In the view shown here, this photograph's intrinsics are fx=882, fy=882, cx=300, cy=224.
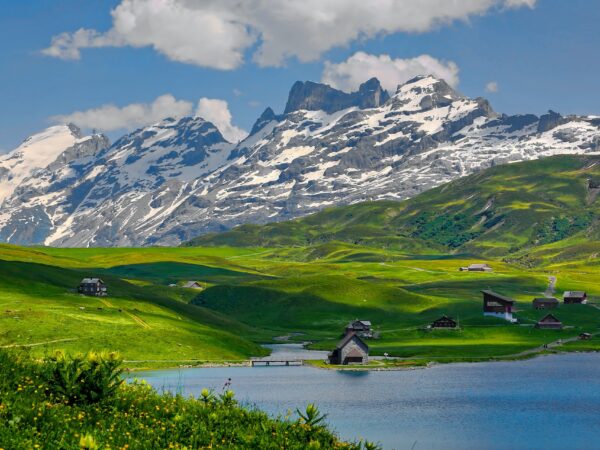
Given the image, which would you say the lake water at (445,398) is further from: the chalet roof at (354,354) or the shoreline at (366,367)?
the chalet roof at (354,354)

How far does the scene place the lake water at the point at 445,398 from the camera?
3314 inches

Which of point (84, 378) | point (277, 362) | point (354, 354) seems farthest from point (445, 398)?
point (84, 378)

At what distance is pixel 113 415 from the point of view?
30875 millimetres

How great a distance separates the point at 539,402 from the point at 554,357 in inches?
2535

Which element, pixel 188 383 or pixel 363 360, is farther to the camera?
pixel 363 360

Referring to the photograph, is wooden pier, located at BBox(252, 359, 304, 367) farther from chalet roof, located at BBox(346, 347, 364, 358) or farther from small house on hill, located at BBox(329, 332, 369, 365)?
chalet roof, located at BBox(346, 347, 364, 358)

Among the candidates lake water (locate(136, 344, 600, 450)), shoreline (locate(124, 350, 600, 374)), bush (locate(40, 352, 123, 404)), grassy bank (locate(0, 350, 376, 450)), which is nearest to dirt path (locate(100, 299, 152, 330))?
shoreline (locate(124, 350, 600, 374))

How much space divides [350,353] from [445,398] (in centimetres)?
Result: 5109

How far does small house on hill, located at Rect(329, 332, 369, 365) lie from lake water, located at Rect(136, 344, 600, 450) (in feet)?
29.7

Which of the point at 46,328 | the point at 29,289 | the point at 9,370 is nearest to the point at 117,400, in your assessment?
the point at 9,370

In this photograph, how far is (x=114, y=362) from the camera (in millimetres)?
32188

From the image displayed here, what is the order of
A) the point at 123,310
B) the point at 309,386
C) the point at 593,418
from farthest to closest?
the point at 123,310, the point at 309,386, the point at 593,418

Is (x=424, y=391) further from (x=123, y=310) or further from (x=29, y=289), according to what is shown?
(x=29, y=289)

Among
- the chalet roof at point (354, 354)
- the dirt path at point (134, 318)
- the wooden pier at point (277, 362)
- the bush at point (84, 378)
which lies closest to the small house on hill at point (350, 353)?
the chalet roof at point (354, 354)
